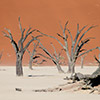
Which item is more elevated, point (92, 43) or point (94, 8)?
point (94, 8)

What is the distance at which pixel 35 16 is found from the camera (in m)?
56.9

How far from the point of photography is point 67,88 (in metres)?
7.27

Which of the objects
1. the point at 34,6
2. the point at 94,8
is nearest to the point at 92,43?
the point at 94,8

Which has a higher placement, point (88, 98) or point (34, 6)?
point (34, 6)

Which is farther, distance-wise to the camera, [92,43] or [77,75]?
[92,43]

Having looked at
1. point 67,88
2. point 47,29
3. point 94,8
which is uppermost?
point 94,8

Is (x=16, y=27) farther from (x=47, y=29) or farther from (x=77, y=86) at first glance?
(x=77, y=86)

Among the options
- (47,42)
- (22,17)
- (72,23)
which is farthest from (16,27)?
(72,23)

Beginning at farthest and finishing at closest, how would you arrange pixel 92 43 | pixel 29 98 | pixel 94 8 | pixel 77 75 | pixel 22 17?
pixel 94 8
pixel 22 17
pixel 92 43
pixel 77 75
pixel 29 98

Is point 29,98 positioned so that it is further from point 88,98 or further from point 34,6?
point 34,6

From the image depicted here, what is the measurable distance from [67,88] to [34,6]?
172 feet

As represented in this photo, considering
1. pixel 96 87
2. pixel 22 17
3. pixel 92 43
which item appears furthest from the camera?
pixel 22 17

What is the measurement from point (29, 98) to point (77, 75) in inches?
93.4

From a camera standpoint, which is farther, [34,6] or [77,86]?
[34,6]
